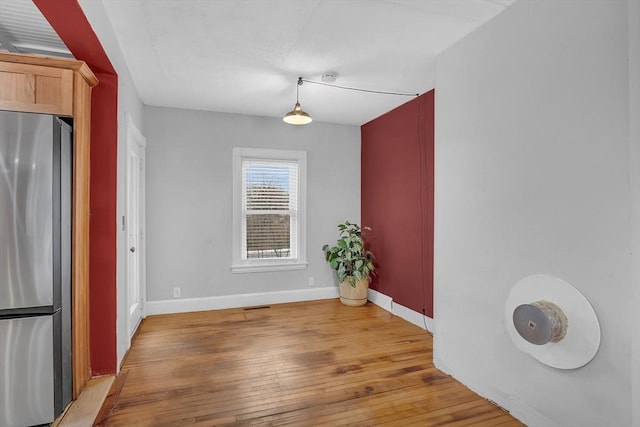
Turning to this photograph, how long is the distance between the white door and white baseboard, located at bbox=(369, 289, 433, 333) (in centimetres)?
297

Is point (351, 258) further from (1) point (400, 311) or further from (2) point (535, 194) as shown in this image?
(2) point (535, 194)

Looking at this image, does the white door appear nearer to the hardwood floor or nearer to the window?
the hardwood floor

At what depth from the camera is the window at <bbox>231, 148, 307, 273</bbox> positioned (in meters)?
4.63

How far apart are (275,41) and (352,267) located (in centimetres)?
309

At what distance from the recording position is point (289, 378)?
104 inches

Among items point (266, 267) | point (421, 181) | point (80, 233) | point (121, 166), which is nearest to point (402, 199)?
point (421, 181)

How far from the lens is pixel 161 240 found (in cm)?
429

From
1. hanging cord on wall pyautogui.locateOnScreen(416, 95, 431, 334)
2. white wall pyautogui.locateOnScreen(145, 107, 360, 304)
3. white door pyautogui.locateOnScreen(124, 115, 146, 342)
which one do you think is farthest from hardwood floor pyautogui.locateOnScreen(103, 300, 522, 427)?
white wall pyautogui.locateOnScreen(145, 107, 360, 304)

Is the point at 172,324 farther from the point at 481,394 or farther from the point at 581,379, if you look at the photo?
the point at 581,379

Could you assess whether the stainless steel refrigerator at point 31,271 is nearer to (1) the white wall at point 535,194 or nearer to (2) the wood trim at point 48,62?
(2) the wood trim at point 48,62

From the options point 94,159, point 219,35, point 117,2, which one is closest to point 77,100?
point 94,159

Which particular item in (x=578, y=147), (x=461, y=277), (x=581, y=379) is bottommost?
(x=581, y=379)

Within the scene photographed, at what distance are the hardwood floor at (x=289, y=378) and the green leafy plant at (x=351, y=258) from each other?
2.40ft

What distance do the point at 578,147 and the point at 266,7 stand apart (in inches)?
78.9
